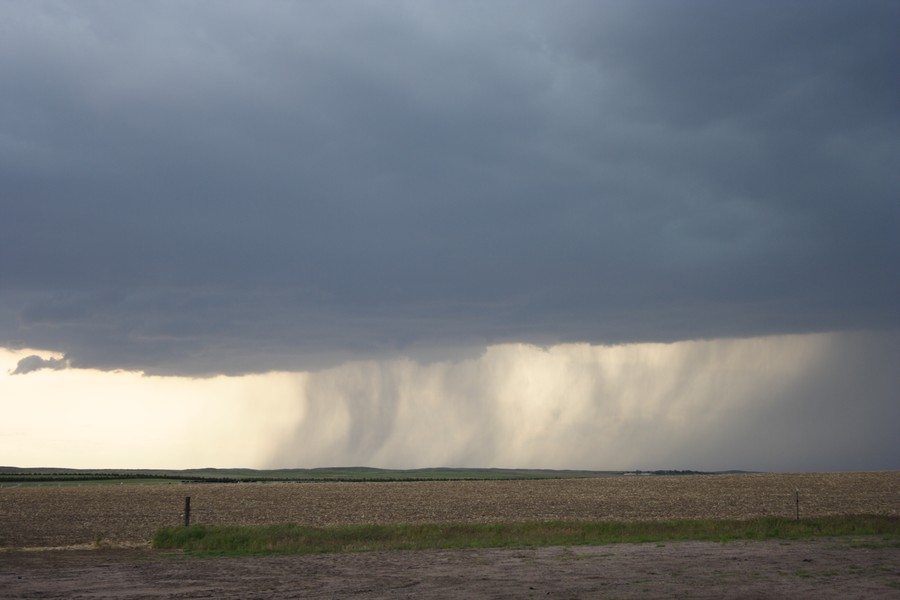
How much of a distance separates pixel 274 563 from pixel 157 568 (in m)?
3.80

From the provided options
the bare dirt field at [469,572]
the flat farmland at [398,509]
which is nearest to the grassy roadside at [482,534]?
the bare dirt field at [469,572]

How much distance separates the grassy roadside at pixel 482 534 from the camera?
104 feet

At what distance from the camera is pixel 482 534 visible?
115ft

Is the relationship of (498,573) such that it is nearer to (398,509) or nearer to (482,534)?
(482,534)

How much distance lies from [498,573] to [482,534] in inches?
461

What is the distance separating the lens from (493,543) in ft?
105

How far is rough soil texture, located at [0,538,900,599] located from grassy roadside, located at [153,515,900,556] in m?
2.04

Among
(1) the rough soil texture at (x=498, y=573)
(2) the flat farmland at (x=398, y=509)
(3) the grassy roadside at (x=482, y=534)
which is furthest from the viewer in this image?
(2) the flat farmland at (x=398, y=509)

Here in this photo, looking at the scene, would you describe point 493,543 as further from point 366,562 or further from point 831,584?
point 831,584

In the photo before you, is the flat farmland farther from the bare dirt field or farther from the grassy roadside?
the grassy roadside

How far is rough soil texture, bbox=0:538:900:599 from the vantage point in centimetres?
1995

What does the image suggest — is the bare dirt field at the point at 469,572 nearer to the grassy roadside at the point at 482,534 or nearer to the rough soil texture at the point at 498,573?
the rough soil texture at the point at 498,573

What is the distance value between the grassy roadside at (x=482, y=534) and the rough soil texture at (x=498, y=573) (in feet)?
6.69

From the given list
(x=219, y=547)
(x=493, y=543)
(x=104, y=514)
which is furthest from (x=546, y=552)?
(x=104, y=514)
